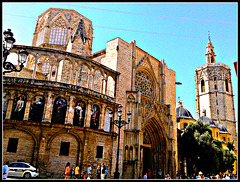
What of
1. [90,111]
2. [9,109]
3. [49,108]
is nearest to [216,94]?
[90,111]

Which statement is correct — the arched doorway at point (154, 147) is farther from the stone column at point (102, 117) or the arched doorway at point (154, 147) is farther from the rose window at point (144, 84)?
the stone column at point (102, 117)

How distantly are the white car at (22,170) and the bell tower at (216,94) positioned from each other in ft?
164

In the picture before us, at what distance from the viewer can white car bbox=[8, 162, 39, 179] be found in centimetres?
1366

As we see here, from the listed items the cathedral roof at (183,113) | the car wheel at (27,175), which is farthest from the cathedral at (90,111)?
the cathedral roof at (183,113)

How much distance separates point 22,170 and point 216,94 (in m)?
55.4

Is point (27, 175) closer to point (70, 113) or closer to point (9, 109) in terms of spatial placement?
point (9, 109)

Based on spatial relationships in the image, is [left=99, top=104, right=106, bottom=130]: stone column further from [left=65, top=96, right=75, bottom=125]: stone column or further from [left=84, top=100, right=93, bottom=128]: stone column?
[left=65, top=96, right=75, bottom=125]: stone column

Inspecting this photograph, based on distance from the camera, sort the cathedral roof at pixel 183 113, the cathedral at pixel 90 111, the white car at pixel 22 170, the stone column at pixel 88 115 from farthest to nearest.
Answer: the cathedral roof at pixel 183 113 → the stone column at pixel 88 115 → the cathedral at pixel 90 111 → the white car at pixel 22 170

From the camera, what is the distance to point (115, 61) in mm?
22500

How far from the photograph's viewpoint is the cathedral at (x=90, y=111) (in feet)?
51.4

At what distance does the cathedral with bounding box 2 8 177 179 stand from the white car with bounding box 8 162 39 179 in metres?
1.03

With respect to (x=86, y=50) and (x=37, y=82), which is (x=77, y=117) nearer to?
(x=37, y=82)

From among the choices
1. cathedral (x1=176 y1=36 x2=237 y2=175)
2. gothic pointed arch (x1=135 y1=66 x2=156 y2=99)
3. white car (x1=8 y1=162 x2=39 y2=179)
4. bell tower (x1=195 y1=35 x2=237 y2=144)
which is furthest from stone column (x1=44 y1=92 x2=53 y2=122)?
bell tower (x1=195 y1=35 x2=237 y2=144)

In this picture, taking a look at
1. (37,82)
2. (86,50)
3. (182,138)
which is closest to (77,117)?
(37,82)
